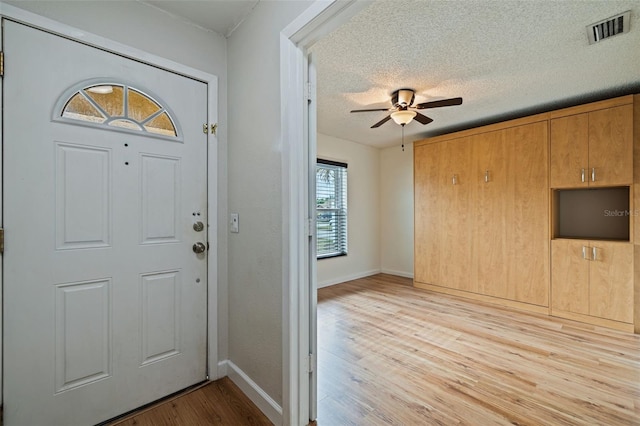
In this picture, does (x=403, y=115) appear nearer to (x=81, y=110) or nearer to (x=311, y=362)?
(x=311, y=362)

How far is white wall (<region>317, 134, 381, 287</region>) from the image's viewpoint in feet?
15.1

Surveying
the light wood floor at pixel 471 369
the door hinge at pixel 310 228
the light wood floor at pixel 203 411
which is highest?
the door hinge at pixel 310 228

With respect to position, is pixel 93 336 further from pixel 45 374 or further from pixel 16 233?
pixel 16 233

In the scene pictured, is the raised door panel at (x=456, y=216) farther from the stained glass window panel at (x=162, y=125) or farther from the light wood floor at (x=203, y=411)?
the stained glass window panel at (x=162, y=125)

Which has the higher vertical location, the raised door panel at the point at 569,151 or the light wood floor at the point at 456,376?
the raised door panel at the point at 569,151

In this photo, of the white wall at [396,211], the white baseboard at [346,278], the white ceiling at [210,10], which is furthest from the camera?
the white wall at [396,211]

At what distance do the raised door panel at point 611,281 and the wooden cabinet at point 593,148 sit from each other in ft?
2.24

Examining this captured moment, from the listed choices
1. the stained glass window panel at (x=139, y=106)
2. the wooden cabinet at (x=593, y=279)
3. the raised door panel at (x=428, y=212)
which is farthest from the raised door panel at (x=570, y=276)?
the stained glass window panel at (x=139, y=106)

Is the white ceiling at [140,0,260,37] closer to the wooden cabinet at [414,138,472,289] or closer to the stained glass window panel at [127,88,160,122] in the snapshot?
the stained glass window panel at [127,88,160,122]

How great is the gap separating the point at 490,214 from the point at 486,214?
47 millimetres

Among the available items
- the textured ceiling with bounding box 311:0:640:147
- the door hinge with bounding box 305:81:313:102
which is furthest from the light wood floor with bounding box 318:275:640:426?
the textured ceiling with bounding box 311:0:640:147

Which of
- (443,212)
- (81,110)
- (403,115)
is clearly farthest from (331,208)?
(81,110)

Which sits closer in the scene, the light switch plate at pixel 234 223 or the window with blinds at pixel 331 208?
the light switch plate at pixel 234 223

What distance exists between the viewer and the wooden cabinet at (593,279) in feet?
9.17
